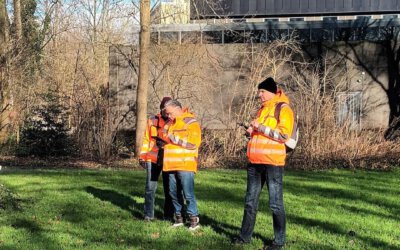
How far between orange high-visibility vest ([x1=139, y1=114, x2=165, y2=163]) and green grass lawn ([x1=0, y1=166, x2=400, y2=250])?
998 mm

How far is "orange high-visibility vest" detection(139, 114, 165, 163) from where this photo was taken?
772 centimetres

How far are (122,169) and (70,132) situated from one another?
14.6 feet

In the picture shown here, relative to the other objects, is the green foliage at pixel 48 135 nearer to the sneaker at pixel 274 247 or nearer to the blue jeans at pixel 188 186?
the blue jeans at pixel 188 186

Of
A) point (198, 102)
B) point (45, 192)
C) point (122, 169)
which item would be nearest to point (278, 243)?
point (45, 192)

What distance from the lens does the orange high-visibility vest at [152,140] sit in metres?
7.72

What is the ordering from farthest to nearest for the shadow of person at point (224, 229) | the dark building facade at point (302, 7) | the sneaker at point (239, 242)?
the dark building facade at point (302, 7)
the shadow of person at point (224, 229)
the sneaker at point (239, 242)

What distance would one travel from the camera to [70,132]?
18781 mm

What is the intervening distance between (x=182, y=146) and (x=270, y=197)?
159cm

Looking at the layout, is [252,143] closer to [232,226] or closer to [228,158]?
[232,226]

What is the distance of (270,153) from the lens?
5.96 metres

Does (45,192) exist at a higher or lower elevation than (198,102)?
lower

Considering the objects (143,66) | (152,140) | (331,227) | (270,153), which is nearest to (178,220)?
(152,140)

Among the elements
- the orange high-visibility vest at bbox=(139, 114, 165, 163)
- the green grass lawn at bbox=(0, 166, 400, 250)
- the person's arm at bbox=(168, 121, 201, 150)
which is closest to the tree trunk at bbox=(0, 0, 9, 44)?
the green grass lawn at bbox=(0, 166, 400, 250)

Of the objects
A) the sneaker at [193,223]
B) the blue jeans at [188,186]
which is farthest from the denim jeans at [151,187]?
the sneaker at [193,223]
